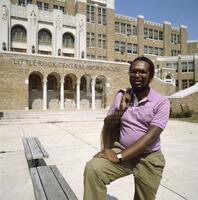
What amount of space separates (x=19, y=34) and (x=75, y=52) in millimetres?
7908

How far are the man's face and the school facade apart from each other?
21.0m

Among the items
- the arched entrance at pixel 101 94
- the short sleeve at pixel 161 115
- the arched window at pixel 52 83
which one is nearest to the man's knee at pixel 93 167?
the short sleeve at pixel 161 115

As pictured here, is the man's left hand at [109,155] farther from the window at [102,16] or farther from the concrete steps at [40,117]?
the window at [102,16]

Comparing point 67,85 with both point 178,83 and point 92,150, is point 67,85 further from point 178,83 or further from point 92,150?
point 178,83

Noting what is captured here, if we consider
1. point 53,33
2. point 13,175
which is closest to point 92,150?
point 13,175

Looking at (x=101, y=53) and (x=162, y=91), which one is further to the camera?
(x=101, y=53)

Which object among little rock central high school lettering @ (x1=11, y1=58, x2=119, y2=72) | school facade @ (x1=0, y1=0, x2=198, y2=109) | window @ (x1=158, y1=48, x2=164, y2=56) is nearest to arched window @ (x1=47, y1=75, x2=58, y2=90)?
school facade @ (x1=0, y1=0, x2=198, y2=109)

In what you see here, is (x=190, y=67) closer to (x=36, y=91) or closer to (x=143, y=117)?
(x=36, y=91)

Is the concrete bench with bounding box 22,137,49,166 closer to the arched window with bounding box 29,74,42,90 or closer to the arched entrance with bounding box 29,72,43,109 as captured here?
the arched entrance with bounding box 29,72,43,109

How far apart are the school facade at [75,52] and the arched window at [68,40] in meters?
0.11

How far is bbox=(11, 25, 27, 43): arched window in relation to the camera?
93.4ft

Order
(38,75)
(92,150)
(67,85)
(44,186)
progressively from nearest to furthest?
(44,186), (92,150), (38,75), (67,85)

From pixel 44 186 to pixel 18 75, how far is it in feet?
66.3

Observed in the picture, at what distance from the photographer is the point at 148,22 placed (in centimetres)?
4328
